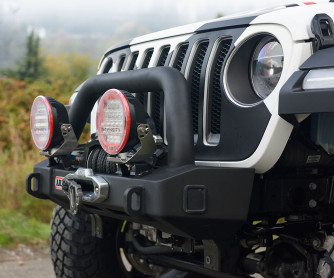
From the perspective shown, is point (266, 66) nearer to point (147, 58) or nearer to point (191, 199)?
point (191, 199)

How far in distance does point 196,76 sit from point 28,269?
287 centimetres

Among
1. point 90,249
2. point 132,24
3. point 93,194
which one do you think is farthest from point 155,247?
point 132,24

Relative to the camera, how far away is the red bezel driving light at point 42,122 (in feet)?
10.6

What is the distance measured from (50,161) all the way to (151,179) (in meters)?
0.93

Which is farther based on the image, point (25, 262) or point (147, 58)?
point (25, 262)

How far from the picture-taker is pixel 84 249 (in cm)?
392

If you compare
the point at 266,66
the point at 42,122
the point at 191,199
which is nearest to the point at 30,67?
the point at 42,122

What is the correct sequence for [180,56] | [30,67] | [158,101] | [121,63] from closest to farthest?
[180,56] < [158,101] < [121,63] < [30,67]

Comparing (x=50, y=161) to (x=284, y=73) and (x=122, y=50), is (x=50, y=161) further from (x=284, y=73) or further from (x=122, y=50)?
(x=284, y=73)

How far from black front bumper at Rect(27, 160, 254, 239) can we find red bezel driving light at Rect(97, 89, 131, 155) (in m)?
0.15

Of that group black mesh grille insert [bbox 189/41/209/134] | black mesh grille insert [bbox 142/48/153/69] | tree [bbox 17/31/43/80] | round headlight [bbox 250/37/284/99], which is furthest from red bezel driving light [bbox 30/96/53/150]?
tree [bbox 17/31/43/80]

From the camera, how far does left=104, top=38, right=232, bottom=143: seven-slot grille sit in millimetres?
2959

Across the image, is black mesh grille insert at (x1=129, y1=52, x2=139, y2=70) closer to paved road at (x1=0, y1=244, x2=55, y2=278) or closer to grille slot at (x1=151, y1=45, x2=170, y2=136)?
grille slot at (x1=151, y1=45, x2=170, y2=136)

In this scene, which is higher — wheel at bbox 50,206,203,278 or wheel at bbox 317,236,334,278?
wheel at bbox 317,236,334,278
